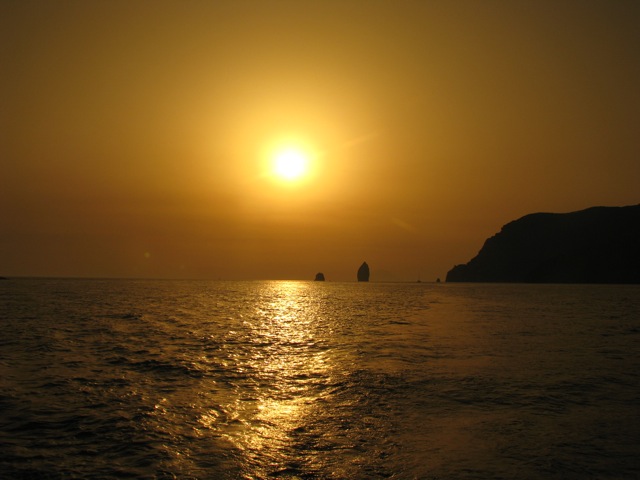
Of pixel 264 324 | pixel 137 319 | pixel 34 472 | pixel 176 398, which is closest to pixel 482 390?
pixel 176 398

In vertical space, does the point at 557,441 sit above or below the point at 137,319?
below

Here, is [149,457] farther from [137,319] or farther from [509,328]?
[137,319]

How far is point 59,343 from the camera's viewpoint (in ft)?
97.6

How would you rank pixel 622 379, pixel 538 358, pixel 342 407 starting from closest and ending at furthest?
pixel 342 407, pixel 622 379, pixel 538 358

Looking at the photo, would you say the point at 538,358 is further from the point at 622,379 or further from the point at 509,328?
the point at 509,328

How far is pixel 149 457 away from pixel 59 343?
22.6m

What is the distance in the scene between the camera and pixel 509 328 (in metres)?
41.2

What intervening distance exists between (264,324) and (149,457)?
3559 centimetres

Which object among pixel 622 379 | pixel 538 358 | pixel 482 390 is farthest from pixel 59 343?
pixel 622 379

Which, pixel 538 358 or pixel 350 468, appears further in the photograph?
pixel 538 358

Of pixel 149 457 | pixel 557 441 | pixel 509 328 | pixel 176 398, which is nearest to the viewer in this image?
pixel 149 457

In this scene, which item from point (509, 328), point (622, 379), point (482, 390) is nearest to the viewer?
point (482, 390)

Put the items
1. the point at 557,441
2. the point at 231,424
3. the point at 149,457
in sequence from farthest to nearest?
the point at 231,424, the point at 557,441, the point at 149,457

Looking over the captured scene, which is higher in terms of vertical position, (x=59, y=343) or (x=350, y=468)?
(x=59, y=343)
